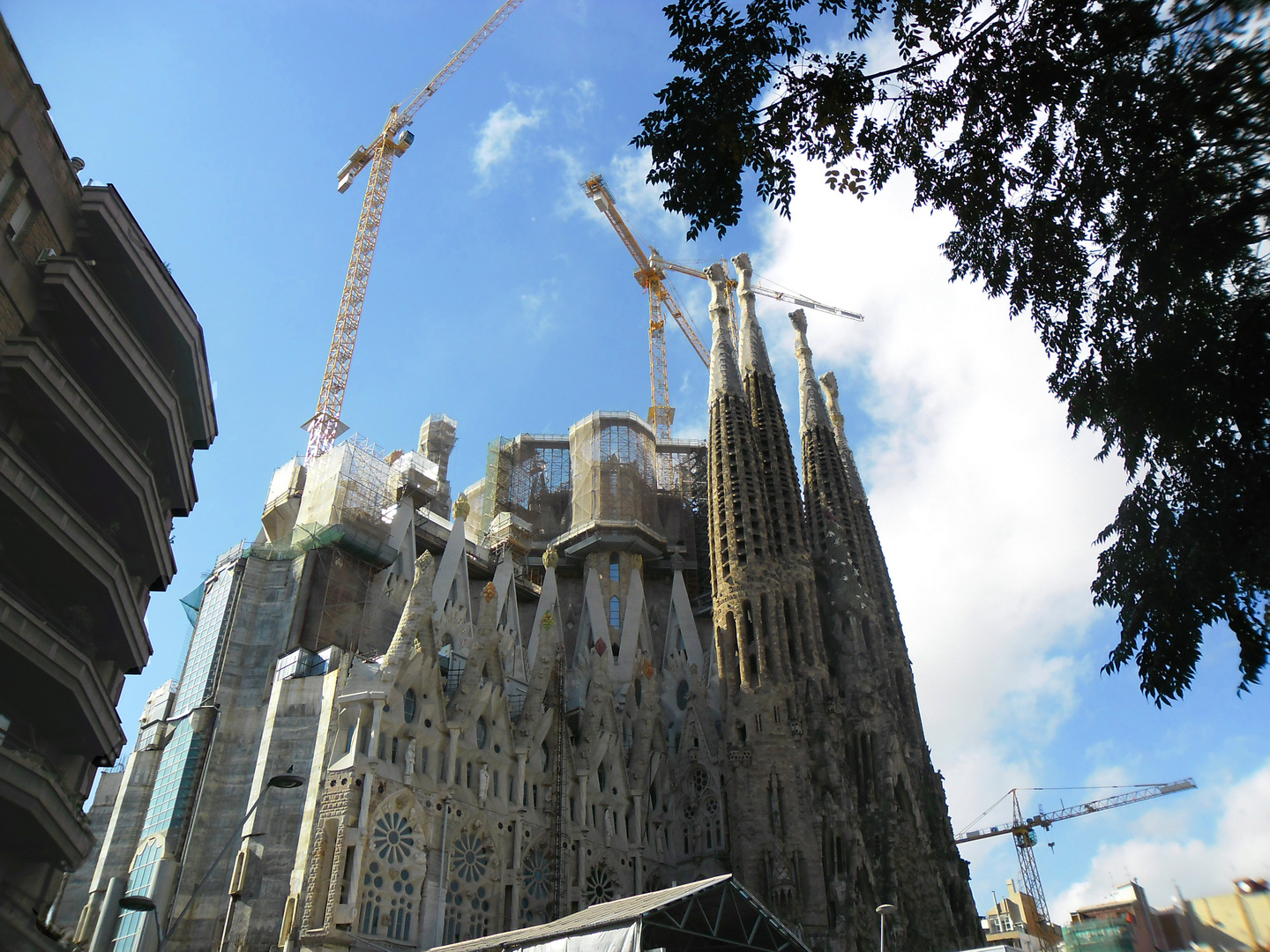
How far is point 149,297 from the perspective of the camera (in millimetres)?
18688

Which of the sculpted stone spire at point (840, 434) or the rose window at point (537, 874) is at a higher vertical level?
the sculpted stone spire at point (840, 434)

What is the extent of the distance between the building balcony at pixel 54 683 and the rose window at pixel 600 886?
739 inches

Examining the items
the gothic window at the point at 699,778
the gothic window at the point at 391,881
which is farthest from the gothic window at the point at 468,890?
the gothic window at the point at 699,778

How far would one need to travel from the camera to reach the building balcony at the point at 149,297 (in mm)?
17234

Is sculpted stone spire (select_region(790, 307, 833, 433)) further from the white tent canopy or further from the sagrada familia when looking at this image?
the white tent canopy

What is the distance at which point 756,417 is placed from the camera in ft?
150

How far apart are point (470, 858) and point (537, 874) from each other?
3.11 m

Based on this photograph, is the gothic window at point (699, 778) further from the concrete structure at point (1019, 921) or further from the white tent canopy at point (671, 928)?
the concrete structure at point (1019, 921)

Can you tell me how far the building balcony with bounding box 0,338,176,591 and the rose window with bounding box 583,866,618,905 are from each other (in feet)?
62.8

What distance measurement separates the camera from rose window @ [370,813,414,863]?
25859mm

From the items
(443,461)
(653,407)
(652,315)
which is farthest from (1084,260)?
(652,315)

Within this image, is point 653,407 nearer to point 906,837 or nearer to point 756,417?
point 756,417

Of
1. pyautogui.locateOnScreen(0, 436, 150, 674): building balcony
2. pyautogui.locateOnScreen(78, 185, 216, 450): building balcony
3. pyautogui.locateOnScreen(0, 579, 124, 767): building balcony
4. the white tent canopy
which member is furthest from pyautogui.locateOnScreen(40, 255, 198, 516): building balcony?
the white tent canopy

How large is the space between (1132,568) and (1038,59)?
5.55 metres
